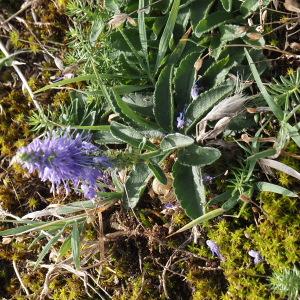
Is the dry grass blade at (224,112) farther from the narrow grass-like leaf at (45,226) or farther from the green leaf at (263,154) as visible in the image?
the narrow grass-like leaf at (45,226)

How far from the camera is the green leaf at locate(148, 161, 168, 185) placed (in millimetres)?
2330

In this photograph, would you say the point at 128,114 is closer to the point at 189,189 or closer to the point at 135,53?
the point at 135,53

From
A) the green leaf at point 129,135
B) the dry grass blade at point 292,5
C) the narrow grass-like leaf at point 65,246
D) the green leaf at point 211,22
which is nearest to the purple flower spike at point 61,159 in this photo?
the green leaf at point 129,135

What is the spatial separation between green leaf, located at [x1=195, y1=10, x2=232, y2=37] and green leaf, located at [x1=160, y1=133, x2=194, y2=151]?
45 centimetres

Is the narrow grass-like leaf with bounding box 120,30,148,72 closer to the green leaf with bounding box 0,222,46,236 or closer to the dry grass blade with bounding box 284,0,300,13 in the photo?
the dry grass blade with bounding box 284,0,300,13

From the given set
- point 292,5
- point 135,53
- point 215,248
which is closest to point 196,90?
point 135,53

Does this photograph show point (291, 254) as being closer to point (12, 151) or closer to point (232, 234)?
point (232, 234)

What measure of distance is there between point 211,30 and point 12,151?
Answer: 1259 mm

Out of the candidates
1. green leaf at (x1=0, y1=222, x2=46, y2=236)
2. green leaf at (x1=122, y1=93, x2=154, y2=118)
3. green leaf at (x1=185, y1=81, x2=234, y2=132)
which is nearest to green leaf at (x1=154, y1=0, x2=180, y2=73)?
green leaf at (x1=122, y1=93, x2=154, y2=118)

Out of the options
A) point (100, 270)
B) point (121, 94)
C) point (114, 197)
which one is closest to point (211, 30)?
point (121, 94)

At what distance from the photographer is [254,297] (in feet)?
7.54

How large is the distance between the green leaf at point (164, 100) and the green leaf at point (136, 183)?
0.21 metres

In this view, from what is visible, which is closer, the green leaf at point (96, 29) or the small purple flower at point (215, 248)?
the small purple flower at point (215, 248)

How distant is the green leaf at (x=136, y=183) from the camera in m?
2.50
